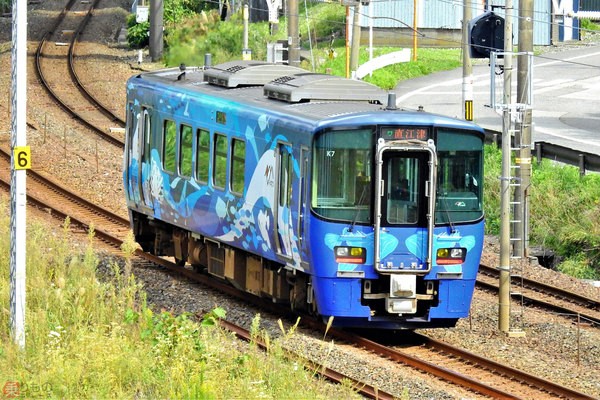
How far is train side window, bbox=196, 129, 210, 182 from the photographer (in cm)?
1852

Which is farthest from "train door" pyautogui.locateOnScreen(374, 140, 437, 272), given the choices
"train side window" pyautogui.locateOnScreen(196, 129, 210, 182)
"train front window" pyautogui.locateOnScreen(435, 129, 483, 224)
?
"train side window" pyautogui.locateOnScreen(196, 129, 210, 182)

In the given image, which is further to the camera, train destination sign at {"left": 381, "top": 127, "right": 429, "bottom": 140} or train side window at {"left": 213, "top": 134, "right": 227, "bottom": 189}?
train side window at {"left": 213, "top": 134, "right": 227, "bottom": 189}

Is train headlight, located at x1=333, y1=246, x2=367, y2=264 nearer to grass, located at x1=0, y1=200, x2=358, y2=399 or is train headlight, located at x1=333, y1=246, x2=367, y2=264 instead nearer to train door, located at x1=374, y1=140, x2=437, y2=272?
train door, located at x1=374, y1=140, x2=437, y2=272

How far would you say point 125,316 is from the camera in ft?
44.4

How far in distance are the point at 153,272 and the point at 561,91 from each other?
978 inches

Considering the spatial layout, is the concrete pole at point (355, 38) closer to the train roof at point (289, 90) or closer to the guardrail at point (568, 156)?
the guardrail at point (568, 156)

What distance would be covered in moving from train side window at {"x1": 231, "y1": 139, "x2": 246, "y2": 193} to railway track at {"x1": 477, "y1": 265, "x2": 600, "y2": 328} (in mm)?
4472

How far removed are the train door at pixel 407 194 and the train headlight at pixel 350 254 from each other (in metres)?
0.18

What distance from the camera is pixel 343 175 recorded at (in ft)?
50.8

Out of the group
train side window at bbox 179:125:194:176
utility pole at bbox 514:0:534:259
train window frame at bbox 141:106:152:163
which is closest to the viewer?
train side window at bbox 179:125:194:176

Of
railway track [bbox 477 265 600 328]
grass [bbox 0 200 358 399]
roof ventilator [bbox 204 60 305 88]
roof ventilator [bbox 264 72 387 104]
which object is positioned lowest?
railway track [bbox 477 265 600 328]

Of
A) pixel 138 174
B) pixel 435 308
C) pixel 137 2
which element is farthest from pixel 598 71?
pixel 435 308

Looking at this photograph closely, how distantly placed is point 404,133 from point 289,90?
220 centimetres

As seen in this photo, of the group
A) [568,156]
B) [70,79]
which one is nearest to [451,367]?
[568,156]
